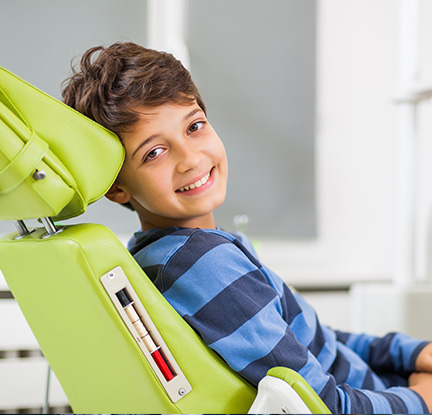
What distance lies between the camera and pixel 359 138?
2072mm

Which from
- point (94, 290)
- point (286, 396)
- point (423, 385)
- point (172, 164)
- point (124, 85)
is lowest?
point (423, 385)

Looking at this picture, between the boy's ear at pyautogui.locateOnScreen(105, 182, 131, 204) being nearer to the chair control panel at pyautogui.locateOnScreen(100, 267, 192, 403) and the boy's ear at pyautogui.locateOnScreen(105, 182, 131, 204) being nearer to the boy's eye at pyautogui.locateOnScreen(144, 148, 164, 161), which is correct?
the boy's eye at pyautogui.locateOnScreen(144, 148, 164, 161)

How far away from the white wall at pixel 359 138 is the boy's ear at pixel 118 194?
4.07 feet

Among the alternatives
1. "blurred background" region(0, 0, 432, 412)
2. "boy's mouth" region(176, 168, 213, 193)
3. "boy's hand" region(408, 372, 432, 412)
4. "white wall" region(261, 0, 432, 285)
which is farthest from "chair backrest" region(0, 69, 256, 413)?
"white wall" region(261, 0, 432, 285)

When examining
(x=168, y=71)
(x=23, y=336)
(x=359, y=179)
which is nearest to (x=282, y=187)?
(x=359, y=179)

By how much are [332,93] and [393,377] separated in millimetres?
1299

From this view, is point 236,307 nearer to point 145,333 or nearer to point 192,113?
point 145,333

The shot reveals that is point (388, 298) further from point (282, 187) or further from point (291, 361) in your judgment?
point (291, 361)

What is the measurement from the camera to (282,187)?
6.55 feet

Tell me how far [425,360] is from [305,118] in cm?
A: 125

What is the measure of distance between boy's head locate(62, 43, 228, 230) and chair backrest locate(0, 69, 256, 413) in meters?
0.06

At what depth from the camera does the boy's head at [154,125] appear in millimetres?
750

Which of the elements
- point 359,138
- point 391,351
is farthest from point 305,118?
point 391,351

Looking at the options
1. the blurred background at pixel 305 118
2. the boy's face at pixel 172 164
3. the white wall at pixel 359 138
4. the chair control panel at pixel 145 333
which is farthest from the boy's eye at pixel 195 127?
the white wall at pixel 359 138
